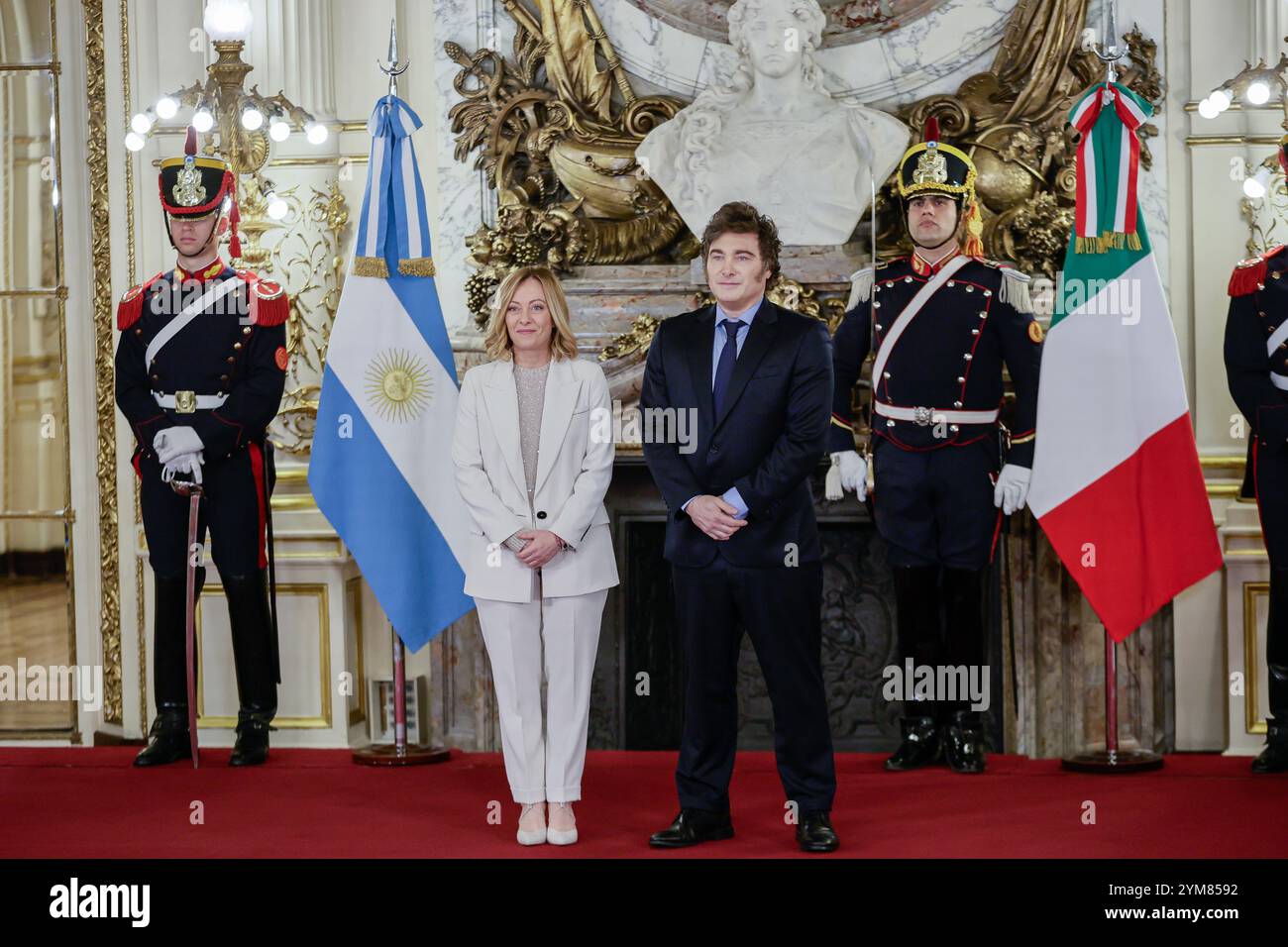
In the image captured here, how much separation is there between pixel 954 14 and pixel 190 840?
146 inches

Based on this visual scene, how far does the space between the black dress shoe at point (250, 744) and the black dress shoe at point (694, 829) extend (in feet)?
5.48

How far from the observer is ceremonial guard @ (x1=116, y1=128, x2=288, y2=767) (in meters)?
5.07

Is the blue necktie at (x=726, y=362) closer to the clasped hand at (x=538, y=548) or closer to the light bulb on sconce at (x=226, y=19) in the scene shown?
the clasped hand at (x=538, y=548)

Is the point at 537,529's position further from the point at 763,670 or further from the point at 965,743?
the point at 965,743

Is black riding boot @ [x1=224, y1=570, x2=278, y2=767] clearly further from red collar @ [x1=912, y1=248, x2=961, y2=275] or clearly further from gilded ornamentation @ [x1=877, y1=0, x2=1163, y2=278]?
gilded ornamentation @ [x1=877, y1=0, x2=1163, y2=278]

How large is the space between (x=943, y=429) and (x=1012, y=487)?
0.91ft

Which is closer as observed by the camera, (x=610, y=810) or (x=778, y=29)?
(x=610, y=810)

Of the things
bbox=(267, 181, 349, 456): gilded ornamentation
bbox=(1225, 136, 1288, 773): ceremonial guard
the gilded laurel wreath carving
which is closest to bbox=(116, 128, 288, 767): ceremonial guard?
bbox=(267, 181, 349, 456): gilded ornamentation

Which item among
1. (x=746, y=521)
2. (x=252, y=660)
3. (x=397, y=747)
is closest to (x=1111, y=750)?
(x=746, y=521)

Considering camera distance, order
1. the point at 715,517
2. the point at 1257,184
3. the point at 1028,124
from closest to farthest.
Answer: the point at 715,517
the point at 1257,184
the point at 1028,124

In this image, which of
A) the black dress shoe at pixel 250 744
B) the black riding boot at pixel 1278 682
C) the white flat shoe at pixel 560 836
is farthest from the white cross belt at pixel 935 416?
the black dress shoe at pixel 250 744

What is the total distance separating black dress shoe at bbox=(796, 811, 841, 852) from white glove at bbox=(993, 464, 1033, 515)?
1.42 metres

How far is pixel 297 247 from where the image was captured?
19.0 ft

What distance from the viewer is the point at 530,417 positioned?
414cm
